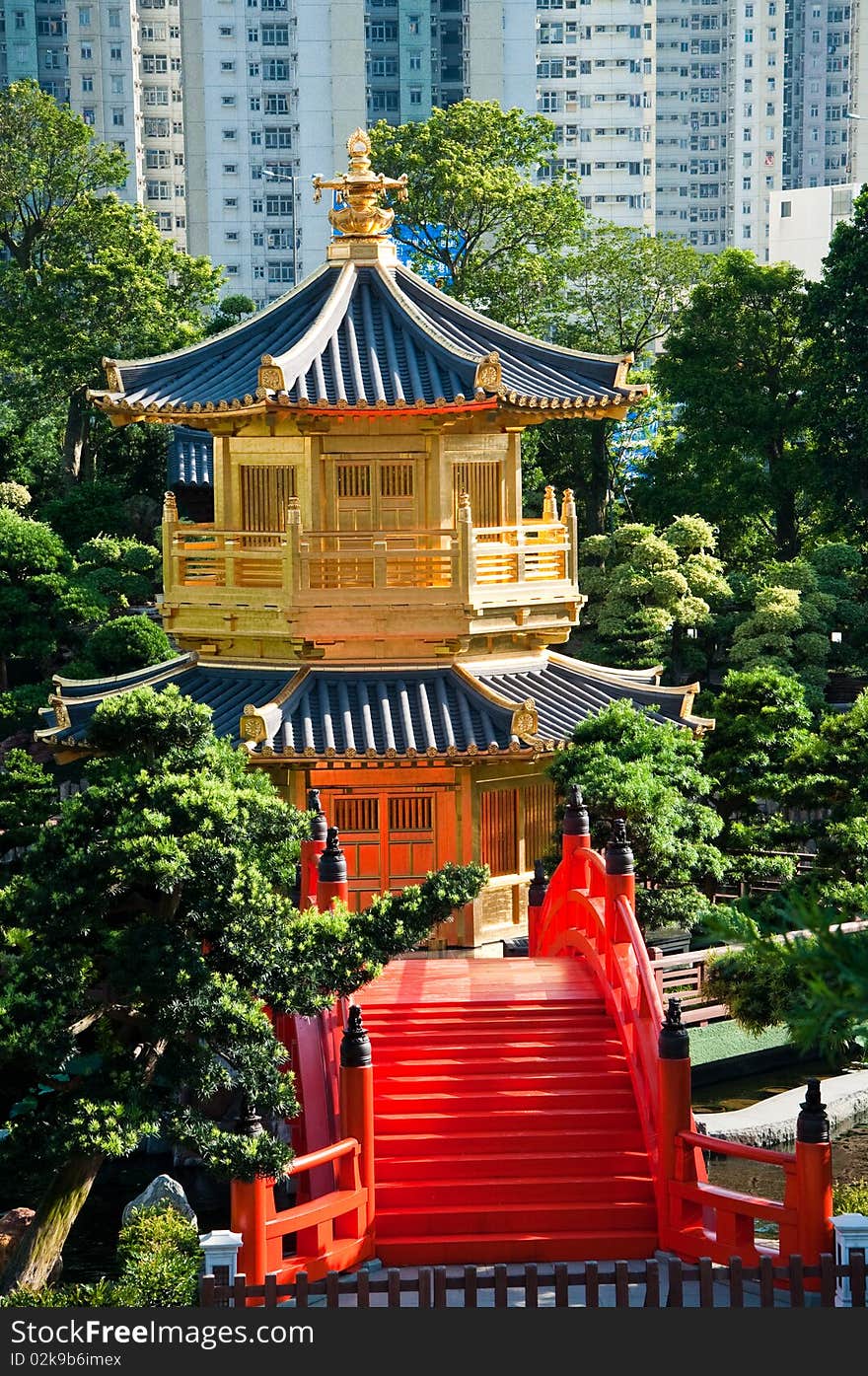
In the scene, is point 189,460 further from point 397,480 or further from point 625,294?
point 397,480

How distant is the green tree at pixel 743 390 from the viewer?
4375 centimetres

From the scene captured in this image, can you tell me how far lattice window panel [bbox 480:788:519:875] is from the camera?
2234cm

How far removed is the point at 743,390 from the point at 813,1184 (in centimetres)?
3255

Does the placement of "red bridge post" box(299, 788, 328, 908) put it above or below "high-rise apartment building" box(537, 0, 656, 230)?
below

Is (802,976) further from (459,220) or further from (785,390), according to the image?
(459,220)

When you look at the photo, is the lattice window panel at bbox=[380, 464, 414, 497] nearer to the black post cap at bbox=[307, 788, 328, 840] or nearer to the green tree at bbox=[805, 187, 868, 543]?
the black post cap at bbox=[307, 788, 328, 840]

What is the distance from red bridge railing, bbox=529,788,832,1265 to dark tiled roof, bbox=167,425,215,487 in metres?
23.5

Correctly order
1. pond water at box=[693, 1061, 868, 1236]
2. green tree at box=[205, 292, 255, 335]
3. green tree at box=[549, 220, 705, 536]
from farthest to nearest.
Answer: green tree at box=[205, 292, 255, 335], green tree at box=[549, 220, 705, 536], pond water at box=[693, 1061, 868, 1236]

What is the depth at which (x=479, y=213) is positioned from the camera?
48.2 meters

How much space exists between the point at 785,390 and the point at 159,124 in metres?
56.5

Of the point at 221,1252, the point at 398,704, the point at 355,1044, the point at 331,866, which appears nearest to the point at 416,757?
the point at 398,704

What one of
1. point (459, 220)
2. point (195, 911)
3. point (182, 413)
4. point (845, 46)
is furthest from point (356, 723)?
point (845, 46)

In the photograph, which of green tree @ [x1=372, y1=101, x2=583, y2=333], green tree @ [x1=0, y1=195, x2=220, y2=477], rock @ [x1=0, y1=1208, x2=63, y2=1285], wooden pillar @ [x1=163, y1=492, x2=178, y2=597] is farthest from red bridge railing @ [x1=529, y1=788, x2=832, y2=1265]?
green tree @ [x1=372, y1=101, x2=583, y2=333]

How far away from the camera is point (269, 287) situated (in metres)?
90.2
